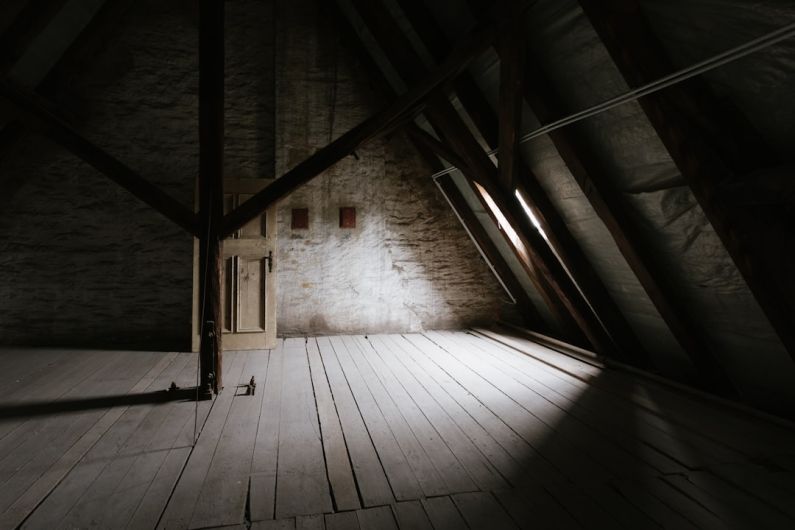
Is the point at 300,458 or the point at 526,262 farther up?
the point at 526,262

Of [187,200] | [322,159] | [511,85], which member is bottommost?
[187,200]

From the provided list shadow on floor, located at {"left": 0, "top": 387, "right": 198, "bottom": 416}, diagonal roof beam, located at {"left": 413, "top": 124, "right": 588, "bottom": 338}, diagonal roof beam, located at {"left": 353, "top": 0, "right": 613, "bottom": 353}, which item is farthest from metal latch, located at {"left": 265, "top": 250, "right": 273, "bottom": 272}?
diagonal roof beam, located at {"left": 353, "top": 0, "right": 613, "bottom": 353}

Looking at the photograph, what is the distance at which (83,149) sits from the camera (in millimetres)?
3270

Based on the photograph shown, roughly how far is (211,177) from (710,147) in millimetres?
3102

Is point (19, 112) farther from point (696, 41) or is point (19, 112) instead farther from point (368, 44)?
point (696, 41)

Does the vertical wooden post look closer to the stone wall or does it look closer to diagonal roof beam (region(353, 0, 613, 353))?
diagonal roof beam (region(353, 0, 613, 353))

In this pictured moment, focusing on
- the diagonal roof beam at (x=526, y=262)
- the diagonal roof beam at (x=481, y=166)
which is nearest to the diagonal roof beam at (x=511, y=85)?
the diagonal roof beam at (x=481, y=166)

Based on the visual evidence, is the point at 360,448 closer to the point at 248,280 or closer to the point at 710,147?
the point at 710,147

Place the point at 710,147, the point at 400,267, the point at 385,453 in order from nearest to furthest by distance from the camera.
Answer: the point at 710,147 < the point at 385,453 < the point at 400,267

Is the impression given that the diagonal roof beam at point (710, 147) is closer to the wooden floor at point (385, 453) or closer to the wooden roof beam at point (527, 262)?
the wooden floor at point (385, 453)

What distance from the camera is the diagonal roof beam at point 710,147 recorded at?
207 centimetres

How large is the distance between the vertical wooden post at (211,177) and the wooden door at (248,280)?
137cm

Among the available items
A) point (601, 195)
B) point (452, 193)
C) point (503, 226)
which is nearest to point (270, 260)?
point (452, 193)

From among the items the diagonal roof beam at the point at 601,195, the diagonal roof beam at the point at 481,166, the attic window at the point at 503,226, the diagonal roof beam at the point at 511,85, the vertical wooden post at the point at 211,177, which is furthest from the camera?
the attic window at the point at 503,226
